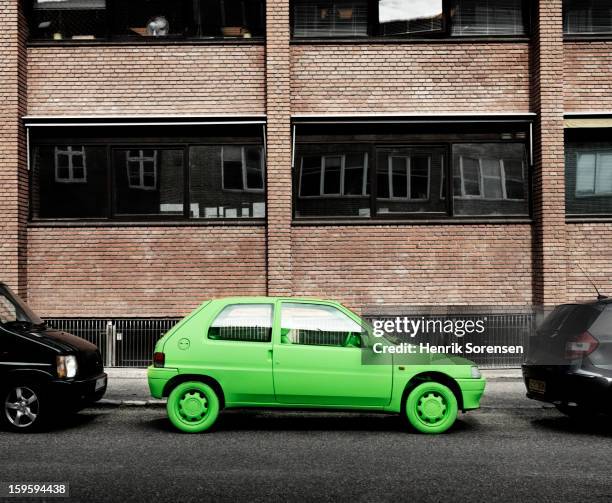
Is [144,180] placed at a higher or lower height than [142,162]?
lower

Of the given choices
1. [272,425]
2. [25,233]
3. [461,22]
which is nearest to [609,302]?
[272,425]

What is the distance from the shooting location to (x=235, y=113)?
14.7 m

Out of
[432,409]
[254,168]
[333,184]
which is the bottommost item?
[432,409]

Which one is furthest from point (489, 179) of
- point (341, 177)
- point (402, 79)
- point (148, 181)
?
point (148, 181)

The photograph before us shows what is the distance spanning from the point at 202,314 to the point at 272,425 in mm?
1700

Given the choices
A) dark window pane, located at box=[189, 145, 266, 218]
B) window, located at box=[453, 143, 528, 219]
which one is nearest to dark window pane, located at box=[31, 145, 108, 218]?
dark window pane, located at box=[189, 145, 266, 218]

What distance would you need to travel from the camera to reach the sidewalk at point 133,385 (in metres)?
11.0

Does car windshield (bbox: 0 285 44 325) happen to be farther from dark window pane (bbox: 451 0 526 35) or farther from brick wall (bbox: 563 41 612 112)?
brick wall (bbox: 563 41 612 112)

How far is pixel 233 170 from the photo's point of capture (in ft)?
48.5

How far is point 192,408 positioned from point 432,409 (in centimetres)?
273

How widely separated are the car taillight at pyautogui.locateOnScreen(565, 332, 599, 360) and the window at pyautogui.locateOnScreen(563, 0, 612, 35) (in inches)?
327

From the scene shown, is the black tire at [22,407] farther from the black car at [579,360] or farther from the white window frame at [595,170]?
the white window frame at [595,170]

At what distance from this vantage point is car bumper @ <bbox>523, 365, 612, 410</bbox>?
848 cm

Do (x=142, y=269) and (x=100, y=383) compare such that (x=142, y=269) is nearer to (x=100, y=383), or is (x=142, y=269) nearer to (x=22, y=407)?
(x=100, y=383)
